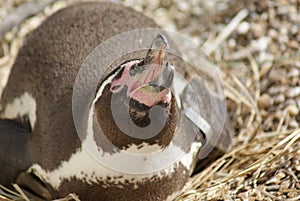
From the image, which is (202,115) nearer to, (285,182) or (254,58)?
(285,182)

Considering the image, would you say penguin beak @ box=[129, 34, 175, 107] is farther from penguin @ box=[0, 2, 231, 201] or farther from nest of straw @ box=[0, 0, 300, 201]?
nest of straw @ box=[0, 0, 300, 201]

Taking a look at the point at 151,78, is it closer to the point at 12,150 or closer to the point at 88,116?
the point at 88,116

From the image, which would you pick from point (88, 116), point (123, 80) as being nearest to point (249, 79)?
point (88, 116)

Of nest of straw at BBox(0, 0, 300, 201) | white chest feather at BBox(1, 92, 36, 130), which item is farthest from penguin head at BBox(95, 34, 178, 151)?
white chest feather at BBox(1, 92, 36, 130)

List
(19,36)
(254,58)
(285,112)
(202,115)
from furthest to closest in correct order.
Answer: (19,36), (254,58), (285,112), (202,115)

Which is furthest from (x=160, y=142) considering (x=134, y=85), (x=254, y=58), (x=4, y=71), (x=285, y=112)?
(x=4, y=71)

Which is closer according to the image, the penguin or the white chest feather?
the penguin

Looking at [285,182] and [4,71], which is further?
[4,71]

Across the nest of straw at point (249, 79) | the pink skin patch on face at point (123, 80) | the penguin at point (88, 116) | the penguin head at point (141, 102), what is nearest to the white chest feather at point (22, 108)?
the penguin at point (88, 116)
